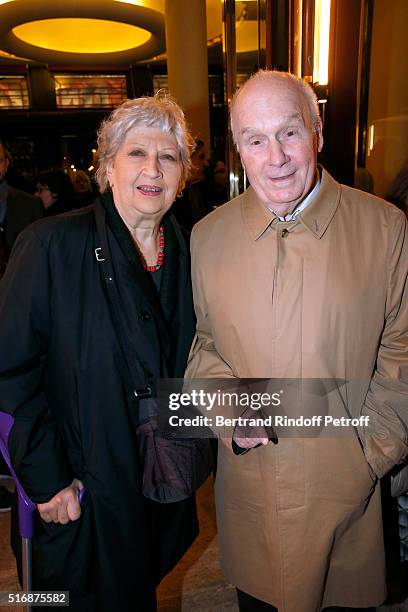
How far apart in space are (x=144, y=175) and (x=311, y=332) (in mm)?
797

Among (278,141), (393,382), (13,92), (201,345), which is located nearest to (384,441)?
(393,382)

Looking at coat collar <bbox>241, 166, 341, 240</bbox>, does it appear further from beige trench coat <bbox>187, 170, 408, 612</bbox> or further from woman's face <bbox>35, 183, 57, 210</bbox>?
woman's face <bbox>35, 183, 57, 210</bbox>

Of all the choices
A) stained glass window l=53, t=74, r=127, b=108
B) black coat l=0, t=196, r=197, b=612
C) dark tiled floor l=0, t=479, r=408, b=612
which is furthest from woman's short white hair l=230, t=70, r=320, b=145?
stained glass window l=53, t=74, r=127, b=108

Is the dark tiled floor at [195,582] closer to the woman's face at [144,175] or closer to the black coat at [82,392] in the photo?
the black coat at [82,392]

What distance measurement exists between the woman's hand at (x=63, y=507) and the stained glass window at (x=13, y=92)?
17.2m

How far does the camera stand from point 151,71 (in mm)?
15727

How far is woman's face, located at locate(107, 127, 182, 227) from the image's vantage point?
1.57 m

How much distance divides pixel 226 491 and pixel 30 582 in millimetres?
740

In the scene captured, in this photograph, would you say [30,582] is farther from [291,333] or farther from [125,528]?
[291,333]

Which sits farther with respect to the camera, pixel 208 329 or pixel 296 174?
pixel 208 329

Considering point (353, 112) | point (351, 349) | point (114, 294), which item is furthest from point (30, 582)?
point (353, 112)

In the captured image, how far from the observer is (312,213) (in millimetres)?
1314

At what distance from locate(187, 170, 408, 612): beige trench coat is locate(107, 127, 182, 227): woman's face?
12.0 inches

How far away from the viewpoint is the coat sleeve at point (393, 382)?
129 cm
